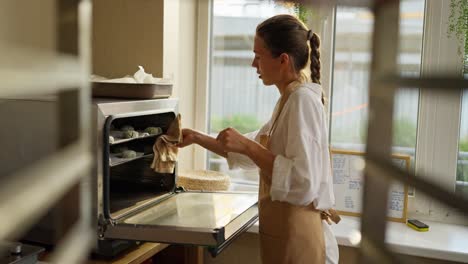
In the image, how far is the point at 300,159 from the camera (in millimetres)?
1183

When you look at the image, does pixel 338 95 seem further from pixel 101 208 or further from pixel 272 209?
pixel 101 208

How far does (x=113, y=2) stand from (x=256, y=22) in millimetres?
641

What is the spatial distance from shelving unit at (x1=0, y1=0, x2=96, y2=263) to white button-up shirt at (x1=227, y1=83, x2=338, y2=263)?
0.90m

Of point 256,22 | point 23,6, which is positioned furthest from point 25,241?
point 256,22

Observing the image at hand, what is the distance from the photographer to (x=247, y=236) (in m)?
2.01

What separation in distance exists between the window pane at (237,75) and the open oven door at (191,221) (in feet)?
2.15

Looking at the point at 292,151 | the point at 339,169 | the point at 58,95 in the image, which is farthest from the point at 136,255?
the point at 58,95

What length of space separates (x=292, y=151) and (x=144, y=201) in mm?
566

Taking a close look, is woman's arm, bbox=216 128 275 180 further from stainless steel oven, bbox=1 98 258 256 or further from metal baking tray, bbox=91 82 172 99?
metal baking tray, bbox=91 82 172 99

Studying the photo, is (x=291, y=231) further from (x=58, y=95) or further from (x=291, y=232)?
(x=58, y=95)

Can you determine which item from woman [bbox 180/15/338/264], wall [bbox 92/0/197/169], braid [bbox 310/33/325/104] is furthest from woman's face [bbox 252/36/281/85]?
wall [bbox 92/0/197/169]

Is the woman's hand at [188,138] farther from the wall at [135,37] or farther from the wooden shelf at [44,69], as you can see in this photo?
the wooden shelf at [44,69]

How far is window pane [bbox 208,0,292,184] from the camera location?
2.21 m

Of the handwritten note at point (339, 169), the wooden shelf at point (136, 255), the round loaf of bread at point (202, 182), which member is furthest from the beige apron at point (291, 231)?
the handwritten note at point (339, 169)
